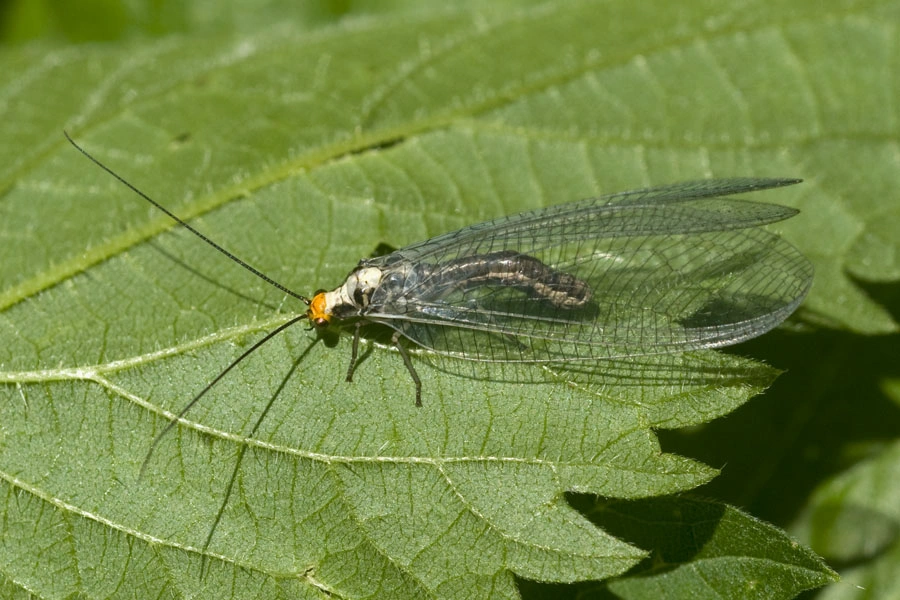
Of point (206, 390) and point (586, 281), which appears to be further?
point (586, 281)

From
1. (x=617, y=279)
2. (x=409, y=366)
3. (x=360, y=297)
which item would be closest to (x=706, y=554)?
(x=617, y=279)

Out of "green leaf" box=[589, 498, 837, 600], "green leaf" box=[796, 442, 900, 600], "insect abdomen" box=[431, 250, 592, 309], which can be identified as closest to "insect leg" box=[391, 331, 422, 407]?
"insect abdomen" box=[431, 250, 592, 309]

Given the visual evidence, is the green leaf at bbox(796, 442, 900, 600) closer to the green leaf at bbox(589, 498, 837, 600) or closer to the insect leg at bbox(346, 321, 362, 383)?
the green leaf at bbox(589, 498, 837, 600)

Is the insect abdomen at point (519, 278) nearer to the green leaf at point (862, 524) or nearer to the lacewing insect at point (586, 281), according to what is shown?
the lacewing insect at point (586, 281)

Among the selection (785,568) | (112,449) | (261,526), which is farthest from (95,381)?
(785,568)

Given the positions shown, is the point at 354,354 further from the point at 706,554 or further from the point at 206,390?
the point at 706,554

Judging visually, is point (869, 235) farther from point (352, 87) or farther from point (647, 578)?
point (352, 87)
